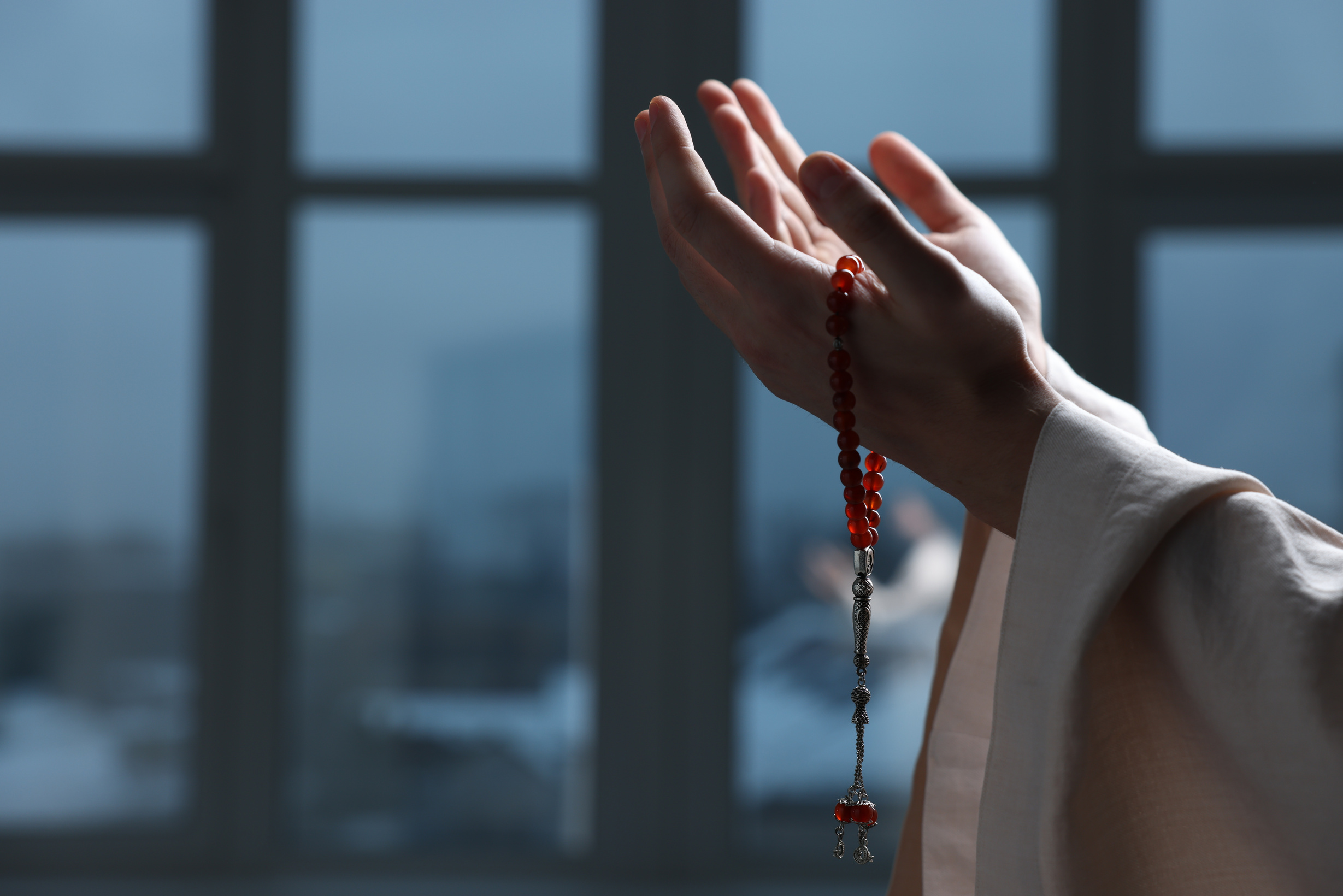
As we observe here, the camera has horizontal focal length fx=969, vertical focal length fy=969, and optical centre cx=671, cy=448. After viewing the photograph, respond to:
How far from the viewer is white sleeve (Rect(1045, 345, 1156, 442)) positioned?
545 millimetres

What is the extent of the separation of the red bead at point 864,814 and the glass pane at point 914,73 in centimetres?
136

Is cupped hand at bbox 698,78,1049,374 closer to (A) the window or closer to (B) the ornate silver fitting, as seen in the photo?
(B) the ornate silver fitting

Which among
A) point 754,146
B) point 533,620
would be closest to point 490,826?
point 533,620

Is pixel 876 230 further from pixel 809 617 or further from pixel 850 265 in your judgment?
pixel 809 617

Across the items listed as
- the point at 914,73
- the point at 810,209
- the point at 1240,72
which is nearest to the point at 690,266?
the point at 810,209

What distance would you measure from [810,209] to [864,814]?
340 millimetres

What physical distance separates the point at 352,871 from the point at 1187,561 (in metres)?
1.60

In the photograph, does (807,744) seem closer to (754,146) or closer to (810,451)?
(810,451)

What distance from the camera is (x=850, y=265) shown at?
0.41 metres

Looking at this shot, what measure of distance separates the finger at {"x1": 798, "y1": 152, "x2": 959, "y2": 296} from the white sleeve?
210 millimetres

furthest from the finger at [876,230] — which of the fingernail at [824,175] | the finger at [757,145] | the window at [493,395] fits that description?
the window at [493,395]

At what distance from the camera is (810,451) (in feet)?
5.32

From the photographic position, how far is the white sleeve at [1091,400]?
0.55 metres

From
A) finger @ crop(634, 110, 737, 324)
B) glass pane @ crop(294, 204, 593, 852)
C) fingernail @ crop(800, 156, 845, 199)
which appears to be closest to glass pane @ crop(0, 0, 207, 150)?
glass pane @ crop(294, 204, 593, 852)
